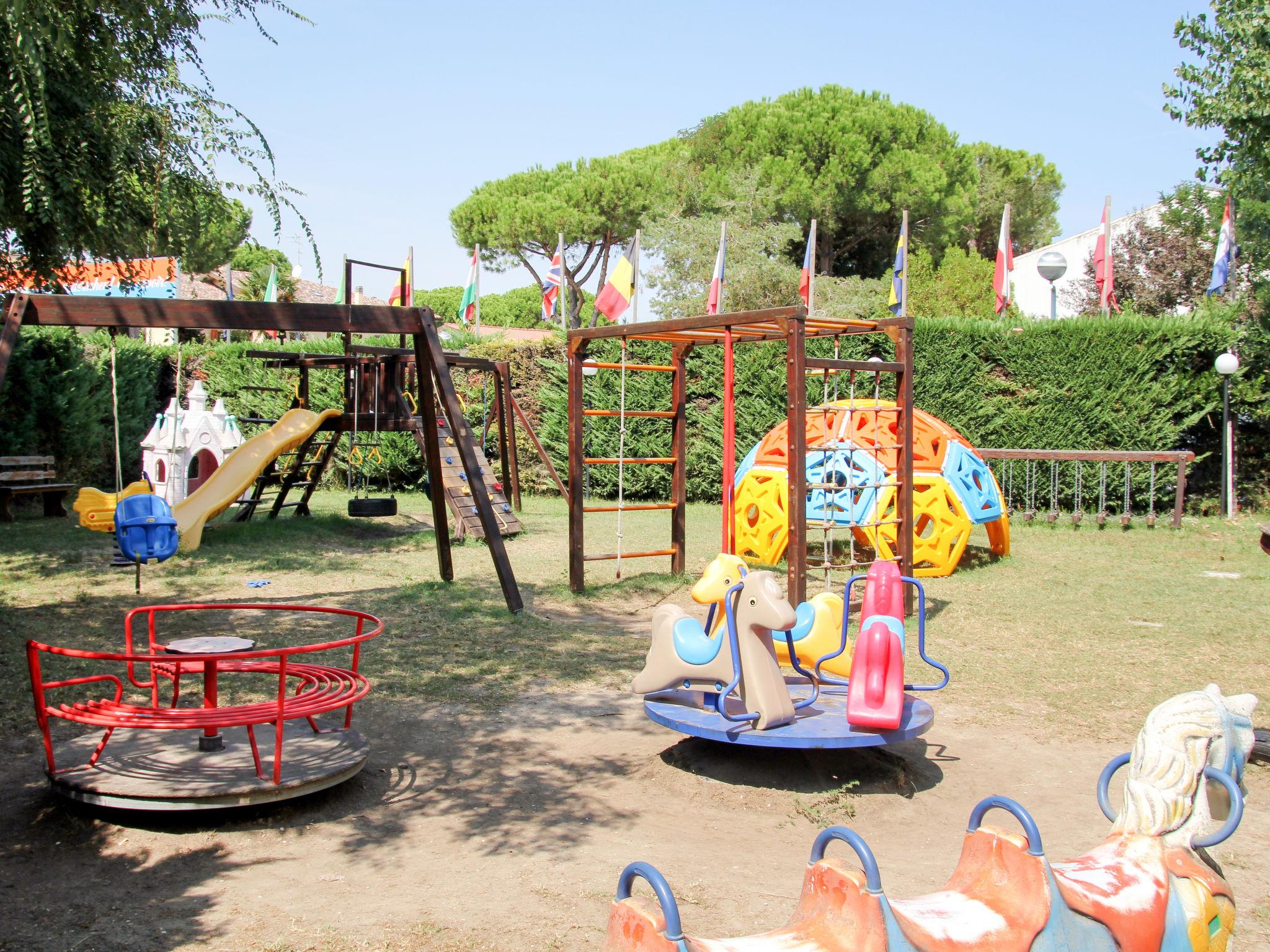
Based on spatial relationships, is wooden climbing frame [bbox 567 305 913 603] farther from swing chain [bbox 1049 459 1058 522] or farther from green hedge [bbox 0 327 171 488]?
green hedge [bbox 0 327 171 488]

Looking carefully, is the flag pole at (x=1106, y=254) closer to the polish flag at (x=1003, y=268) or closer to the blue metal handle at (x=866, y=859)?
the polish flag at (x=1003, y=268)

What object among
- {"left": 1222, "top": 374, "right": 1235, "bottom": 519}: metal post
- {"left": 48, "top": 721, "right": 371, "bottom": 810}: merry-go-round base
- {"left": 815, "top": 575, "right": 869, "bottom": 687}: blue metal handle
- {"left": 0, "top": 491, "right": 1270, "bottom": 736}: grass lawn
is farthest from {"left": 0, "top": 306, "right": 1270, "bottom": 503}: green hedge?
{"left": 48, "top": 721, "right": 371, "bottom": 810}: merry-go-round base

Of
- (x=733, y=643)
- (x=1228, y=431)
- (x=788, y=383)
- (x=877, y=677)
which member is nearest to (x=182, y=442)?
(x=788, y=383)

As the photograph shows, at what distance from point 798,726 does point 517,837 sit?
1.41 meters

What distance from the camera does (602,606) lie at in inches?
344

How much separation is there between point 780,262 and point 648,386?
1656 cm

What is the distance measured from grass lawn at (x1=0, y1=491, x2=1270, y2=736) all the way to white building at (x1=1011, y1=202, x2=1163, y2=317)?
16852 mm

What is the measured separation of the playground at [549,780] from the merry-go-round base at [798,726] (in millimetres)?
233

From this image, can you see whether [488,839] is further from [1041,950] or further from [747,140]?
[747,140]

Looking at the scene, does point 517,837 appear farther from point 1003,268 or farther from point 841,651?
point 1003,268

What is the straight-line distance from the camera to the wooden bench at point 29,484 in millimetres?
12820

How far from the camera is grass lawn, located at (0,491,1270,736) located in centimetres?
626

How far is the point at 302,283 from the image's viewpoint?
5053cm

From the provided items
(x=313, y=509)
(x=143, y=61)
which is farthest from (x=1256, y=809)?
(x=313, y=509)
